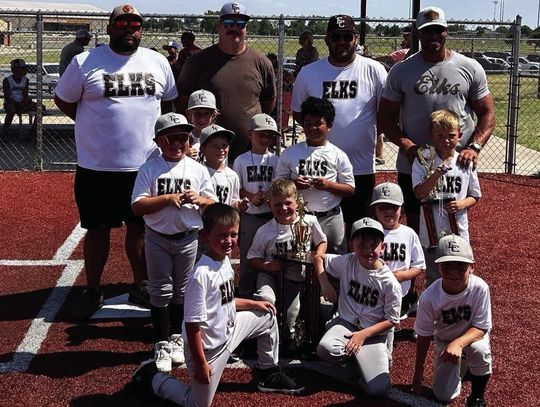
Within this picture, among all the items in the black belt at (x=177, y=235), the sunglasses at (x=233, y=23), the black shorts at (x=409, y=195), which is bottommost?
the black belt at (x=177, y=235)

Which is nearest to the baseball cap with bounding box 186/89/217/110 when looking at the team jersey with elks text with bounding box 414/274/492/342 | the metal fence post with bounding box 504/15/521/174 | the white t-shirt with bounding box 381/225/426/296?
the white t-shirt with bounding box 381/225/426/296

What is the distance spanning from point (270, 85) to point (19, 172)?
654 centimetres

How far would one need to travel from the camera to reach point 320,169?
225 inches

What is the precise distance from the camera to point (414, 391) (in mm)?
4809

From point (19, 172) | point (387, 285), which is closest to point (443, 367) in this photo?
point (387, 285)

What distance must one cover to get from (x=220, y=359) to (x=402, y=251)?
164 cm

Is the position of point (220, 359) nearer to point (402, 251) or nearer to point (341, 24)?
point (402, 251)

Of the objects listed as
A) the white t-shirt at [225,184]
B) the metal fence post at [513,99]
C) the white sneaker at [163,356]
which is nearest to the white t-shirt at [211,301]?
the white sneaker at [163,356]

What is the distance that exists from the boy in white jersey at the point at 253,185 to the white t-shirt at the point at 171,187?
61 centimetres

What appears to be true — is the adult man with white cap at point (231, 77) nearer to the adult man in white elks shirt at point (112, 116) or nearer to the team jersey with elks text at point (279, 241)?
the adult man in white elks shirt at point (112, 116)

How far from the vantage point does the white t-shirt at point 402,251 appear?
5508 mm

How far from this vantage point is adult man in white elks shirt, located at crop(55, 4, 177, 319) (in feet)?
19.1

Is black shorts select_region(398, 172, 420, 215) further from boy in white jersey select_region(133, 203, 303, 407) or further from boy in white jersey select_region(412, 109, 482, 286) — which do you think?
boy in white jersey select_region(133, 203, 303, 407)

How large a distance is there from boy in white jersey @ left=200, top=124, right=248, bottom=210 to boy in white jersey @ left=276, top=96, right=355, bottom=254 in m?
0.35
